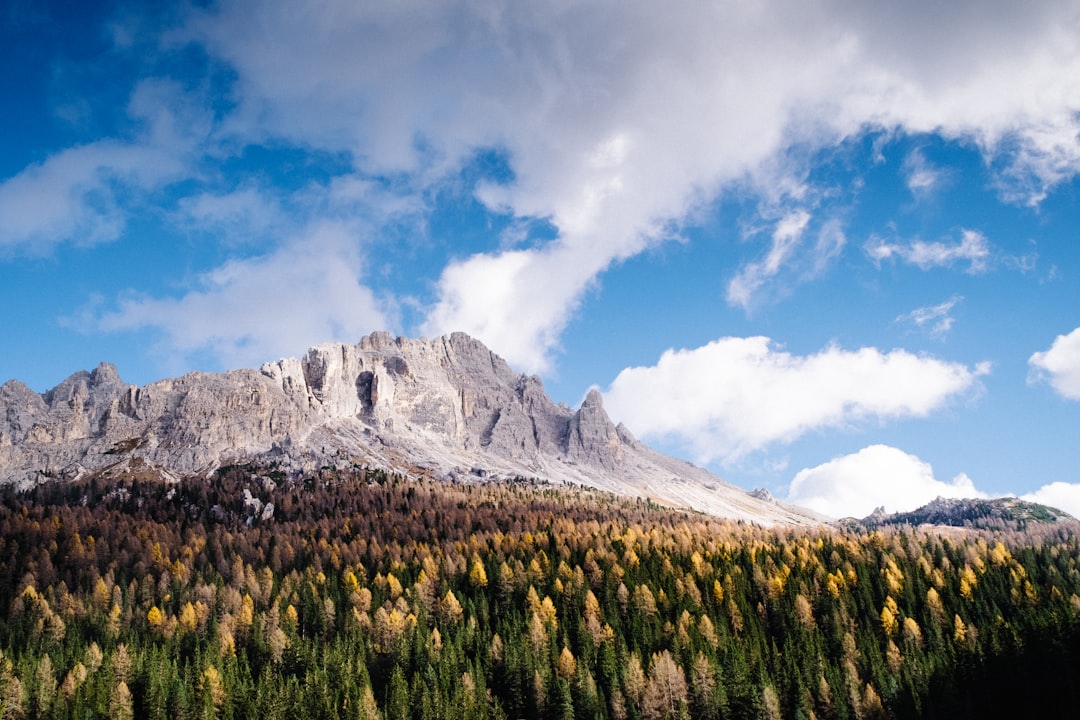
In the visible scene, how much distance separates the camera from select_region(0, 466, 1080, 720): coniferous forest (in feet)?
277

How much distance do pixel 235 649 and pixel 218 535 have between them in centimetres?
8791

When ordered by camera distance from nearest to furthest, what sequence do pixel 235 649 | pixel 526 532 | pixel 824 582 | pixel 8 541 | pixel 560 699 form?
pixel 560 699, pixel 235 649, pixel 824 582, pixel 8 541, pixel 526 532

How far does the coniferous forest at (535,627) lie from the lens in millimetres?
84438

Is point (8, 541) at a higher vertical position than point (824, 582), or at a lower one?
higher

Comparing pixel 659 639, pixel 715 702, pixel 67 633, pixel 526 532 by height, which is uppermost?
pixel 526 532

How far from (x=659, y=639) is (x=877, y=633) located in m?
40.3

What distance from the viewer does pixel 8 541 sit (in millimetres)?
164750

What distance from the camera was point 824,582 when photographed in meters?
130

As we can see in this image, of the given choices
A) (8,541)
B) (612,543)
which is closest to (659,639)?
(612,543)

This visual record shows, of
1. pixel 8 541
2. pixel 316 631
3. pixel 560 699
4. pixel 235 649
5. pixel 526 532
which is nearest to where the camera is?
pixel 560 699

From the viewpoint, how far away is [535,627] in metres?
103

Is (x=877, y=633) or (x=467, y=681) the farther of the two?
(x=877, y=633)

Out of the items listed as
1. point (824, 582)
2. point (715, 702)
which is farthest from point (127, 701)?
point (824, 582)

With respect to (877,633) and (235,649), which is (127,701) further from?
(877,633)
